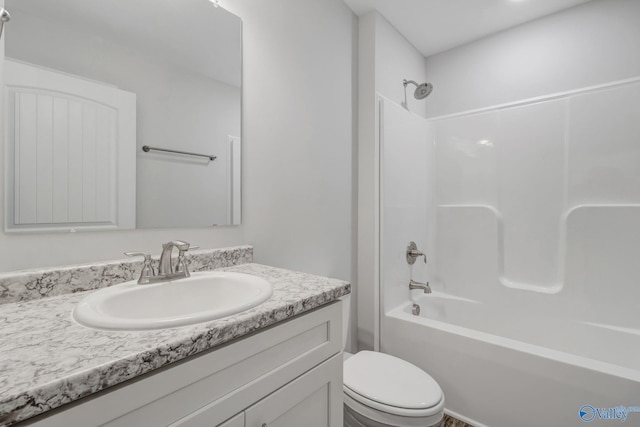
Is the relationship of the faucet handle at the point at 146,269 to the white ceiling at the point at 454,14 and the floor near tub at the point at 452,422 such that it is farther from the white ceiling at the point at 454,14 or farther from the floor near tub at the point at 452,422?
the white ceiling at the point at 454,14

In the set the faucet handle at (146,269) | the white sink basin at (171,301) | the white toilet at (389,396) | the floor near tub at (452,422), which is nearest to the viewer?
the white sink basin at (171,301)

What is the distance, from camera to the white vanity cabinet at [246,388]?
18.3 inches

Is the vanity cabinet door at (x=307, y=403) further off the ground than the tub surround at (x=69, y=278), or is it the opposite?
the tub surround at (x=69, y=278)

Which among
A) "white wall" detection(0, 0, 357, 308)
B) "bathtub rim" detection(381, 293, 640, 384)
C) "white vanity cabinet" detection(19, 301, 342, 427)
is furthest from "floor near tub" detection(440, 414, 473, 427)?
"white vanity cabinet" detection(19, 301, 342, 427)

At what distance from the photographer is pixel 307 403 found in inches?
31.3

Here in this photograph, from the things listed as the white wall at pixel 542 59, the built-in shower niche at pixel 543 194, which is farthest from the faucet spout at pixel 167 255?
the white wall at pixel 542 59

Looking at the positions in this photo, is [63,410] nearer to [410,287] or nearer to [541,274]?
[410,287]

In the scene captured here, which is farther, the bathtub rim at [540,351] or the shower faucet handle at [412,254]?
the shower faucet handle at [412,254]

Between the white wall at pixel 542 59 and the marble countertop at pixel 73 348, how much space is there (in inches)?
92.6

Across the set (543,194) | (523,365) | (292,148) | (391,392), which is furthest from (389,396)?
(543,194)

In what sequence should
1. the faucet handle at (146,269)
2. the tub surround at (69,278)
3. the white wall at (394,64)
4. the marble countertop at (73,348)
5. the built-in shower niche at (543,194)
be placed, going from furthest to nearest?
the white wall at (394,64)
the built-in shower niche at (543,194)
the faucet handle at (146,269)
the tub surround at (69,278)
the marble countertop at (73,348)

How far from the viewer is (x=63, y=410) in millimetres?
414

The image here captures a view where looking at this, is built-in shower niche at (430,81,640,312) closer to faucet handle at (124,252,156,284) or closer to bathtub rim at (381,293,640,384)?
bathtub rim at (381,293,640,384)

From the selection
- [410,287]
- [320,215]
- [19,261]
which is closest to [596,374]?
[410,287]
